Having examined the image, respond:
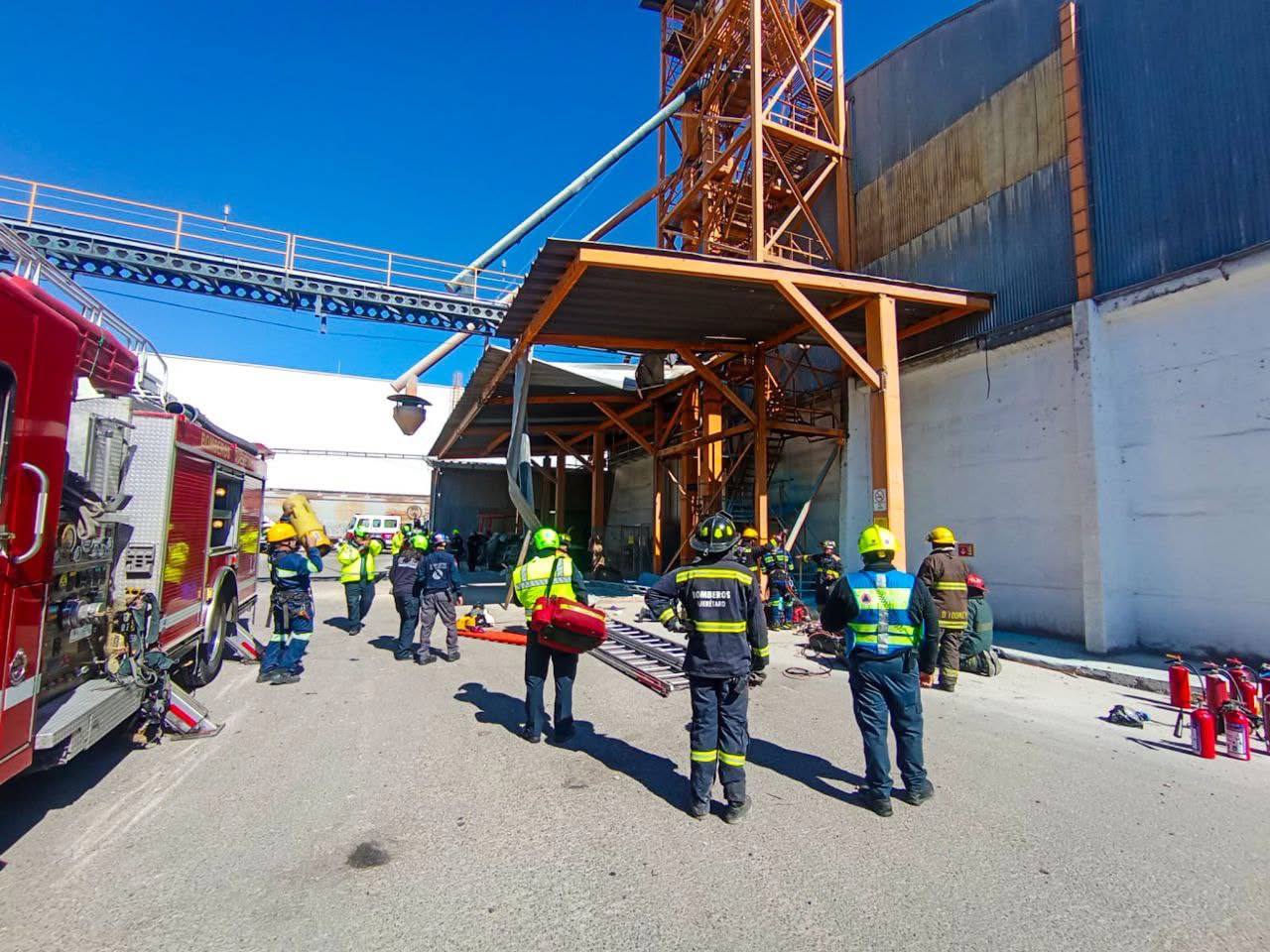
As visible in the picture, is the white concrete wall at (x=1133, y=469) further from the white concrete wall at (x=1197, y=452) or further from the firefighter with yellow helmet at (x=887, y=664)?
the firefighter with yellow helmet at (x=887, y=664)

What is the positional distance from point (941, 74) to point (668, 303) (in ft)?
23.0

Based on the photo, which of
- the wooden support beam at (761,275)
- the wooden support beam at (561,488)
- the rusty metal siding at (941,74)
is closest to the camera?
the wooden support beam at (761,275)

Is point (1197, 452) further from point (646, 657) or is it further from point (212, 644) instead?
point (212, 644)

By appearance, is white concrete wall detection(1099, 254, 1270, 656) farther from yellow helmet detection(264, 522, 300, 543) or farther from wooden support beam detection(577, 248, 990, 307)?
yellow helmet detection(264, 522, 300, 543)

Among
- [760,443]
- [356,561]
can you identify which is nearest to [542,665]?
[356,561]

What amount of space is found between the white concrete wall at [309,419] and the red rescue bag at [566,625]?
33.5 meters

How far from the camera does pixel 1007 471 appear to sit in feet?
33.8

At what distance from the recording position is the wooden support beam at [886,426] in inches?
373

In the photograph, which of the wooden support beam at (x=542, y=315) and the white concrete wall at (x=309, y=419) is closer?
the wooden support beam at (x=542, y=315)

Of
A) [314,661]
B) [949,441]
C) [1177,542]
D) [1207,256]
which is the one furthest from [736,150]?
[314,661]

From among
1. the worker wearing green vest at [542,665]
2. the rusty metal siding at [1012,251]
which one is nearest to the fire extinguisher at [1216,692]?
the worker wearing green vest at [542,665]

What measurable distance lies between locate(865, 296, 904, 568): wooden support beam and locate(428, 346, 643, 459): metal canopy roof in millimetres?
6937

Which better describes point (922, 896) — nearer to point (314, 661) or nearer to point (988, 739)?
point (988, 739)

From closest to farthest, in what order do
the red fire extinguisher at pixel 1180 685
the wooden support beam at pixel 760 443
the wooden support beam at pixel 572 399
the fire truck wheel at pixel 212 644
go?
1. the red fire extinguisher at pixel 1180 685
2. the fire truck wheel at pixel 212 644
3. the wooden support beam at pixel 760 443
4. the wooden support beam at pixel 572 399
